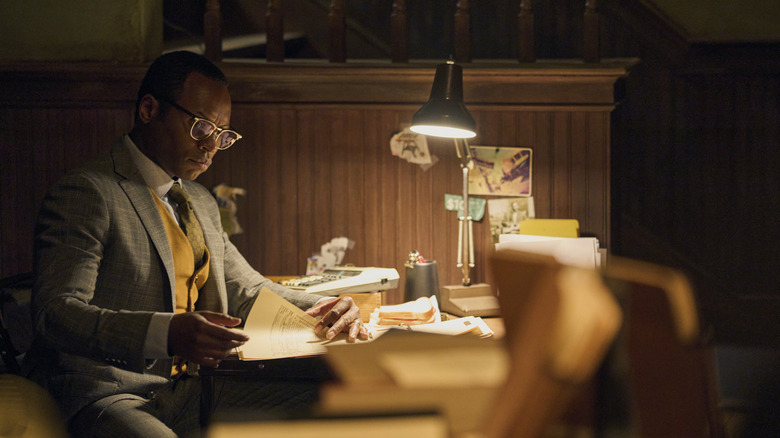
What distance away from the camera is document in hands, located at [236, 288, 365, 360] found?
1.41 meters

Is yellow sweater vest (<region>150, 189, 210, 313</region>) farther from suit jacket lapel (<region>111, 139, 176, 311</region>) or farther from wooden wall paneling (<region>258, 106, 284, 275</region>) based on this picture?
wooden wall paneling (<region>258, 106, 284, 275</region>)

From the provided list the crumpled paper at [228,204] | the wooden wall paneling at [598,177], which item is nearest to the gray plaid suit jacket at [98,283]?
the crumpled paper at [228,204]

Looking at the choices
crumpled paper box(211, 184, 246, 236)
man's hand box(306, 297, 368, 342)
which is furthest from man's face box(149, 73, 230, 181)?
crumpled paper box(211, 184, 246, 236)

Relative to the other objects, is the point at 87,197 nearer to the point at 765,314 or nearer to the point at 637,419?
the point at 637,419

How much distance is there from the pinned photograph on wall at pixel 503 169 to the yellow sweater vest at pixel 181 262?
1.36m

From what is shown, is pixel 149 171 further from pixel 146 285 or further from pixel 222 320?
pixel 222 320

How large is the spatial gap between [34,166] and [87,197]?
4.25 ft

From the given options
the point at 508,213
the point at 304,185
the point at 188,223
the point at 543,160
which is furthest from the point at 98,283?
the point at 543,160

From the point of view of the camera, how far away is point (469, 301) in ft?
7.07

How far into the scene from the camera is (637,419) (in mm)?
351

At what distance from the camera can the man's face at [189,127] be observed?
5.34 feet

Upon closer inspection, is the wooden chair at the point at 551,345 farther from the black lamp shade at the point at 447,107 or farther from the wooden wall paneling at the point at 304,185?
the wooden wall paneling at the point at 304,185

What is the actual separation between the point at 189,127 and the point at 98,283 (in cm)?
54

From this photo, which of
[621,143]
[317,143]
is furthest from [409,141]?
[621,143]
